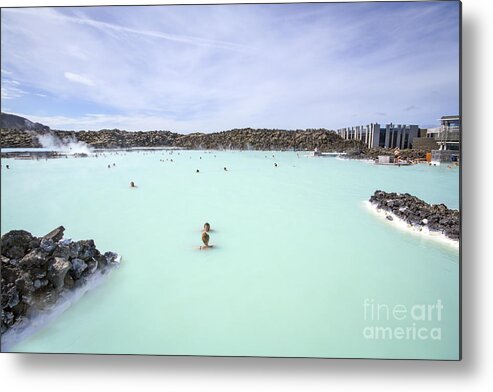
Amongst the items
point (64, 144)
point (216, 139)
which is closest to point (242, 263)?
point (216, 139)

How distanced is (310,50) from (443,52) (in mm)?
946

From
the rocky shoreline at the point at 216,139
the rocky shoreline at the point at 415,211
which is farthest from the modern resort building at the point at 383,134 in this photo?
the rocky shoreline at the point at 415,211

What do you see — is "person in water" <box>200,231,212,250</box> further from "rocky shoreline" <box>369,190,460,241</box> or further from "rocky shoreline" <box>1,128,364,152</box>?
"rocky shoreline" <box>369,190,460,241</box>

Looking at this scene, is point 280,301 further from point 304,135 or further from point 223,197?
point 304,135

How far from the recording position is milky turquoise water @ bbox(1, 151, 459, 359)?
81.6 inches

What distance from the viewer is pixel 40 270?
2170 mm

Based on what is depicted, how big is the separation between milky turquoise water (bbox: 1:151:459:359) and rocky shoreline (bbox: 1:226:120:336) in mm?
95

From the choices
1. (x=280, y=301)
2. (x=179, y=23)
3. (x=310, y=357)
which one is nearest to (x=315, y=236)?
(x=280, y=301)

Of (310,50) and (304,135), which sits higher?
(310,50)

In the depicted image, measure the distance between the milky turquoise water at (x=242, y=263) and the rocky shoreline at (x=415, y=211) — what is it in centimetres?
→ 8

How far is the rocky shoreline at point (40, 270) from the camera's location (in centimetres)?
213

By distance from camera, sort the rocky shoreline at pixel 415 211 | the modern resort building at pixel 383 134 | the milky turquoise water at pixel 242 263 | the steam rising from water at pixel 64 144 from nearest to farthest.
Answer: the milky turquoise water at pixel 242 263, the rocky shoreline at pixel 415 211, the modern resort building at pixel 383 134, the steam rising from water at pixel 64 144

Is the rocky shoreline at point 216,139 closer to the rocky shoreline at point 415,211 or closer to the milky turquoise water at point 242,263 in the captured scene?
the milky turquoise water at point 242,263

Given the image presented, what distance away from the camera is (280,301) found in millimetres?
2166
